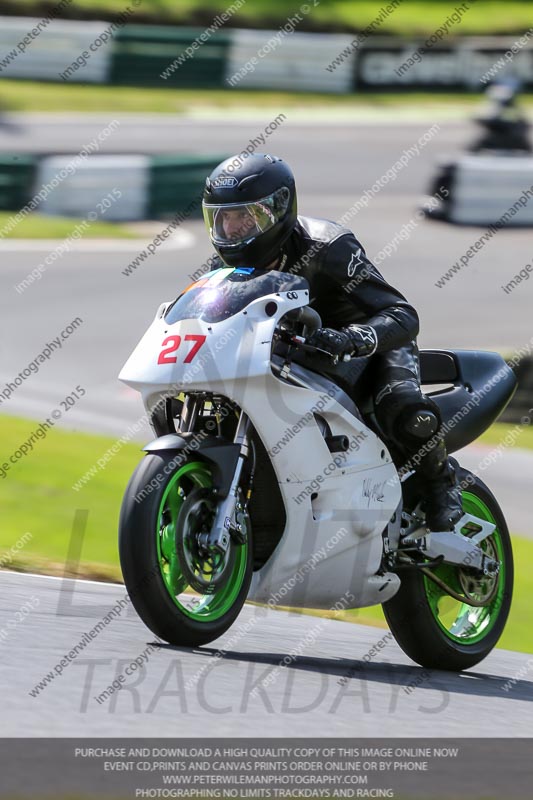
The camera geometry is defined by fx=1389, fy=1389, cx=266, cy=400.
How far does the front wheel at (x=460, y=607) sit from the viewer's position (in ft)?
18.8

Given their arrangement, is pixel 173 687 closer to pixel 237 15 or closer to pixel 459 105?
pixel 459 105

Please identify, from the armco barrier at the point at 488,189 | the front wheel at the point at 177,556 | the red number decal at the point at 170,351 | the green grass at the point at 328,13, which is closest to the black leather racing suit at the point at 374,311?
the red number decal at the point at 170,351

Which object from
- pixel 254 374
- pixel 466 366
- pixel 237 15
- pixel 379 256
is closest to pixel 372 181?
pixel 379 256

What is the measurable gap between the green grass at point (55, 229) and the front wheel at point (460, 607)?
12841mm

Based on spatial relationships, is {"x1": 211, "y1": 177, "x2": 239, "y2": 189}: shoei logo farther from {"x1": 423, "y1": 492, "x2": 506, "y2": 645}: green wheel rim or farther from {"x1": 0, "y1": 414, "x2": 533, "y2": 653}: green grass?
{"x1": 0, "y1": 414, "x2": 533, "y2": 653}: green grass

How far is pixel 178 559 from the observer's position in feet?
15.2

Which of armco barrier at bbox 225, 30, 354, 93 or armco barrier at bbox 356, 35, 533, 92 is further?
armco barrier at bbox 356, 35, 533, 92

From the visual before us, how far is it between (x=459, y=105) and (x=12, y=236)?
17.6m

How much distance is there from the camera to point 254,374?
4.72m

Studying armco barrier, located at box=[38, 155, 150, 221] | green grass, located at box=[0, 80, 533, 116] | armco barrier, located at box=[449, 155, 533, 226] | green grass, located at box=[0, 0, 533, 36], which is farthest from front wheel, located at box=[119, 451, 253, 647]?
green grass, located at box=[0, 0, 533, 36]

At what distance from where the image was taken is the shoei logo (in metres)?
5.05

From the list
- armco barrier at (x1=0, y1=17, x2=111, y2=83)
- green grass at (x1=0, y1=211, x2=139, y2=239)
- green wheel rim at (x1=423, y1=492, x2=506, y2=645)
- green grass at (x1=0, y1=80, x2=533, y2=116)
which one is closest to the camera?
green wheel rim at (x1=423, y1=492, x2=506, y2=645)

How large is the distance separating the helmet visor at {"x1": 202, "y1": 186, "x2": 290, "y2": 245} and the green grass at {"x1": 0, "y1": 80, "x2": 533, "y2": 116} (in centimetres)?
2299
